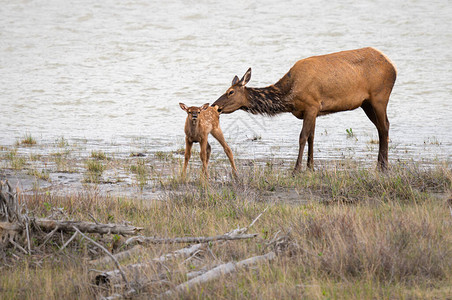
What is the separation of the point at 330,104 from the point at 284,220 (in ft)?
16.8

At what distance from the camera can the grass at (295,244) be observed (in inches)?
178

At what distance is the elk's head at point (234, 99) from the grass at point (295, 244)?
340 cm

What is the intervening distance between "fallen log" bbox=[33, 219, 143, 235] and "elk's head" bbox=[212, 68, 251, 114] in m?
5.92

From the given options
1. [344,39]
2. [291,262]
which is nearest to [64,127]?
[291,262]

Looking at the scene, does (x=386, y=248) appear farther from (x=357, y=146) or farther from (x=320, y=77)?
(x=357, y=146)

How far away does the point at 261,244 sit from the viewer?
5.59 metres

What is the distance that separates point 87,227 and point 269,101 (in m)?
6.32

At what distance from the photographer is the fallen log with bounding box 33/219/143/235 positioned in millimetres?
5750

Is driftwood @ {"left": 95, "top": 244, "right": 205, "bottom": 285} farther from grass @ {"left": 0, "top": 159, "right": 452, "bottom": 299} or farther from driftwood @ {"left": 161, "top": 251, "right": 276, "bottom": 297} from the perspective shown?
driftwood @ {"left": 161, "top": 251, "right": 276, "bottom": 297}

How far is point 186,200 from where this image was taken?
26.1 feet

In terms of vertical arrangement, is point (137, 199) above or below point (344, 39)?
below

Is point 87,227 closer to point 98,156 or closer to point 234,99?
point 234,99

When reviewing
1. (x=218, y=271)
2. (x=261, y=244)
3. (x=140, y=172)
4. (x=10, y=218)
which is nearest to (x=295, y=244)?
(x=261, y=244)

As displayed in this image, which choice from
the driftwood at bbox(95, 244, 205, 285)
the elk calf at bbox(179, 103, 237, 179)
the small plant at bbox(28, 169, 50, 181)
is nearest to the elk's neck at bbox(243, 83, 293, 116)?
the elk calf at bbox(179, 103, 237, 179)
